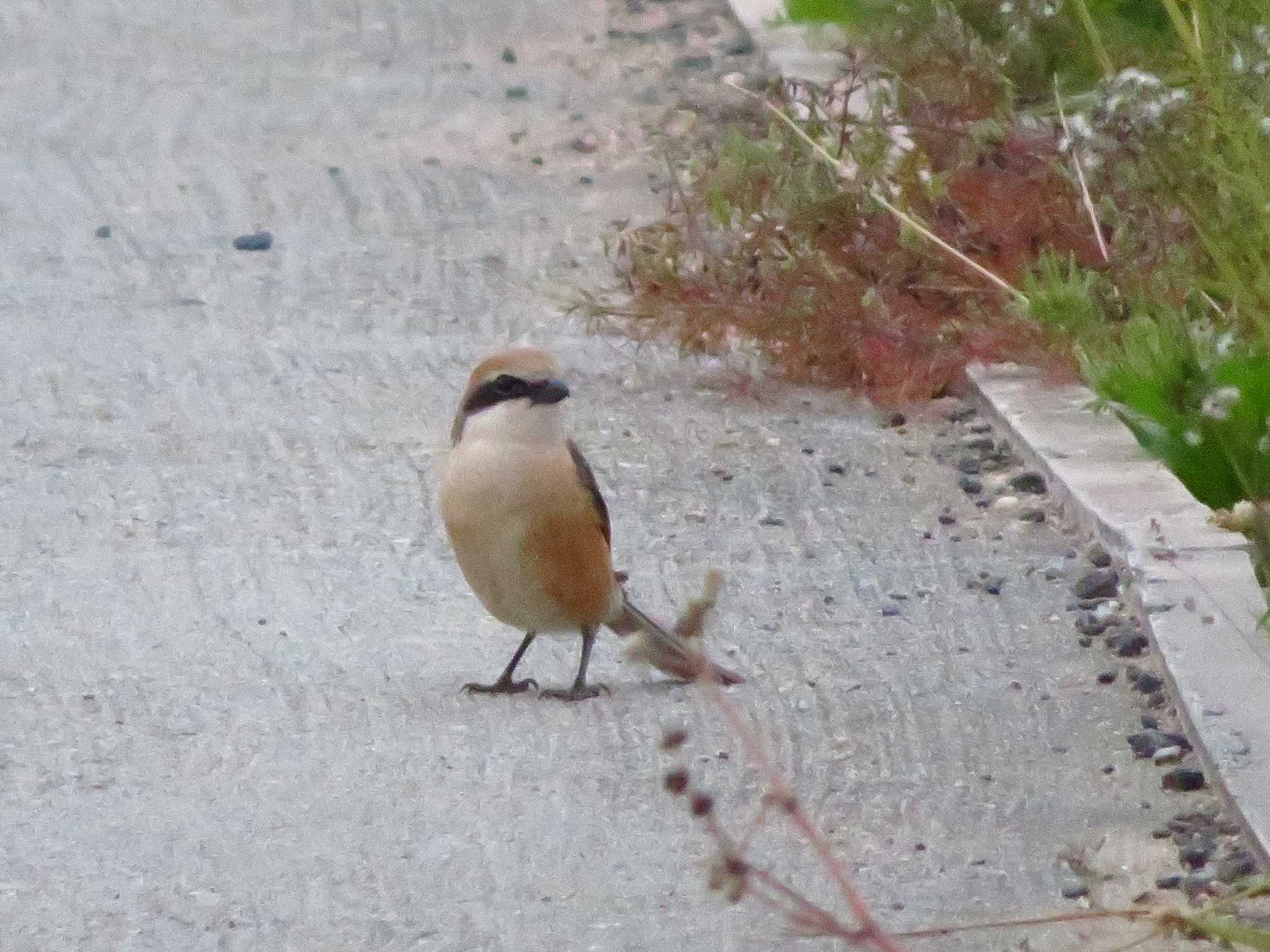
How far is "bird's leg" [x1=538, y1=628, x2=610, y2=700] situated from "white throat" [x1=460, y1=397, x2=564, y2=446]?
450 millimetres

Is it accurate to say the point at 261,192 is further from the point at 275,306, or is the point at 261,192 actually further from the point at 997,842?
the point at 997,842

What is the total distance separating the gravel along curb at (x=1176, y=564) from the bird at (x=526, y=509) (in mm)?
953

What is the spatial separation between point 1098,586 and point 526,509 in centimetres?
145

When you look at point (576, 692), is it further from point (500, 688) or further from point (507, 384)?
point (507, 384)

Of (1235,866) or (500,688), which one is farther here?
(500,688)

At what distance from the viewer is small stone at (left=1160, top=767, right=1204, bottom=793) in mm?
4918

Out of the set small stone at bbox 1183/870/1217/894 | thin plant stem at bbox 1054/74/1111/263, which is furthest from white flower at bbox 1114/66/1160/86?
small stone at bbox 1183/870/1217/894

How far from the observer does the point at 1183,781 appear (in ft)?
16.1

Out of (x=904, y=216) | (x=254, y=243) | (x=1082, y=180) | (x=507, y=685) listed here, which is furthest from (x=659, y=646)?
(x=254, y=243)

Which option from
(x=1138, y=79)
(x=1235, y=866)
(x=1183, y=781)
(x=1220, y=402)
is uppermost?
(x=1138, y=79)

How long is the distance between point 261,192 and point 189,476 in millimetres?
3662

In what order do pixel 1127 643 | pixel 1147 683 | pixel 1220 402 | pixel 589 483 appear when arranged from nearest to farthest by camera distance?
pixel 1220 402
pixel 1147 683
pixel 589 483
pixel 1127 643

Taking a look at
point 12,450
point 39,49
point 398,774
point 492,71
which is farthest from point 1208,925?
point 39,49

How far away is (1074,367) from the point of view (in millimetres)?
7348
